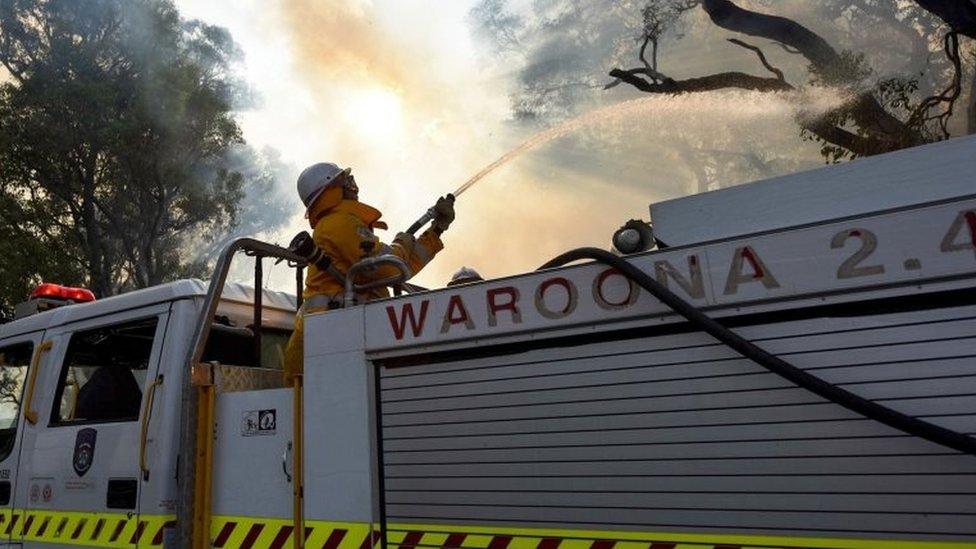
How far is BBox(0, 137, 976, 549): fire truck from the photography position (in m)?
1.94

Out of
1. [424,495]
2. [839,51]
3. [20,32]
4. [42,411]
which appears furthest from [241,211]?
[424,495]

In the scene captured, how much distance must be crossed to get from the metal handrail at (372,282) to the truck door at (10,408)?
2.31 metres

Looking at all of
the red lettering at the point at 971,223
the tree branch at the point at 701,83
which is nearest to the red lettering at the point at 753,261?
the red lettering at the point at 971,223

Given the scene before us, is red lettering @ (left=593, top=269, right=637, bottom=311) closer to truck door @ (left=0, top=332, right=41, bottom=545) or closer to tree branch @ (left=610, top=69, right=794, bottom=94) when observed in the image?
truck door @ (left=0, top=332, right=41, bottom=545)

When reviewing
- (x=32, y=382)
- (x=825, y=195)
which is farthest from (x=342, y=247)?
(x=825, y=195)

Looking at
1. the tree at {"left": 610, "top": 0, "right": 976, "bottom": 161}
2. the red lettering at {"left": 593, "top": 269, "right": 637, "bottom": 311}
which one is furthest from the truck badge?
the tree at {"left": 610, "top": 0, "right": 976, "bottom": 161}

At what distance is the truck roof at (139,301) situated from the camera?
3799 millimetres

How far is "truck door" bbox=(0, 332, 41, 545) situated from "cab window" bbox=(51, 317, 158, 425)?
0.32 meters

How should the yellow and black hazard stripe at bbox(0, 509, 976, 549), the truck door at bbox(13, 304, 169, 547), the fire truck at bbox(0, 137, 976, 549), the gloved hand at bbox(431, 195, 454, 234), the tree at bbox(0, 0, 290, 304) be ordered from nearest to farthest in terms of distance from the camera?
1. the fire truck at bbox(0, 137, 976, 549)
2. the yellow and black hazard stripe at bbox(0, 509, 976, 549)
3. the truck door at bbox(13, 304, 169, 547)
4. the gloved hand at bbox(431, 195, 454, 234)
5. the tree at bbox(0, 0, 290, 304)

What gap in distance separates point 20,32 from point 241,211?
27.2 feet

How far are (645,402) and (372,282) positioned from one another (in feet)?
5.22

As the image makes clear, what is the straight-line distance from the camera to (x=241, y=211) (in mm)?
25391

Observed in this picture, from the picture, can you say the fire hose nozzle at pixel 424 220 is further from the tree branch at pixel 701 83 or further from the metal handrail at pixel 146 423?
the tree branch at pixel 701 83

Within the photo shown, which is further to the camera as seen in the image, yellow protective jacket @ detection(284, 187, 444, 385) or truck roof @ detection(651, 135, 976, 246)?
yellow protective jacket @ detection(284, 187, 444, 385)
